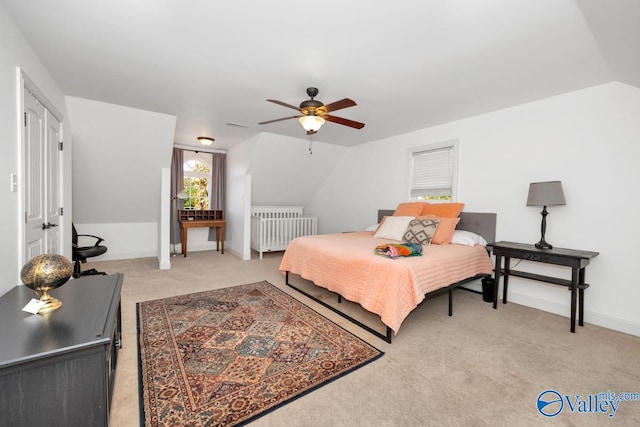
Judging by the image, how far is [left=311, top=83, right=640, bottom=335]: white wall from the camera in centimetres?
258

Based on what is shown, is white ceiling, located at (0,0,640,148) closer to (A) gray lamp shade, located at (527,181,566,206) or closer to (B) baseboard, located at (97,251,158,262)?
(A) gray lamp shade, located at (527,181,566,206)

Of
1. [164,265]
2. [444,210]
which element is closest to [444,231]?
[444,210]

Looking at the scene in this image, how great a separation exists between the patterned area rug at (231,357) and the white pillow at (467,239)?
6.14 feet

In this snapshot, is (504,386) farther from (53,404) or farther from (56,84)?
(56,84)

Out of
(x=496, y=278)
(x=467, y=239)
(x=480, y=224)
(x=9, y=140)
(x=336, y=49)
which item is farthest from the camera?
(x=480, y=224)

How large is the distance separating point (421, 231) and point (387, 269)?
130 centimetres

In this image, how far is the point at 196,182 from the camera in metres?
6.06

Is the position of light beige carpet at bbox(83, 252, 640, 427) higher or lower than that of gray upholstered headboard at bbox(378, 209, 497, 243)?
lower

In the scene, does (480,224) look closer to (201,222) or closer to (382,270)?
(382,270)

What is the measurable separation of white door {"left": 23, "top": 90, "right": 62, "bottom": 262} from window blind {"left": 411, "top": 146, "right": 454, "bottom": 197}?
4.48m

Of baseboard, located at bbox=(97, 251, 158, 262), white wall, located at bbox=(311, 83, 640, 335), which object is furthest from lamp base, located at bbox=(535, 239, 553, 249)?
baseboard, located at bbox=(97, 251, 158, 262)

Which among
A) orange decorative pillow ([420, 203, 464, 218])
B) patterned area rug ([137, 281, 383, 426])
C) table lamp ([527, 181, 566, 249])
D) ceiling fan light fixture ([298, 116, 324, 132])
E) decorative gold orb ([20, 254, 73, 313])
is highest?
ceiling fan light fixture ([298, 116, 324, 132])

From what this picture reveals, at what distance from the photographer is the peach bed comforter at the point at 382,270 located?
2.26m

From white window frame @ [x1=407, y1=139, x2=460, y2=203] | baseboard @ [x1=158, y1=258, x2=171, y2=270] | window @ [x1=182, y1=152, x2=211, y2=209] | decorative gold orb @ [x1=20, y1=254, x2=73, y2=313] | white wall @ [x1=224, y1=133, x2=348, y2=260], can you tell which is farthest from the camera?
window @ [x1=182, y1=152, x2=211, y2=209]
